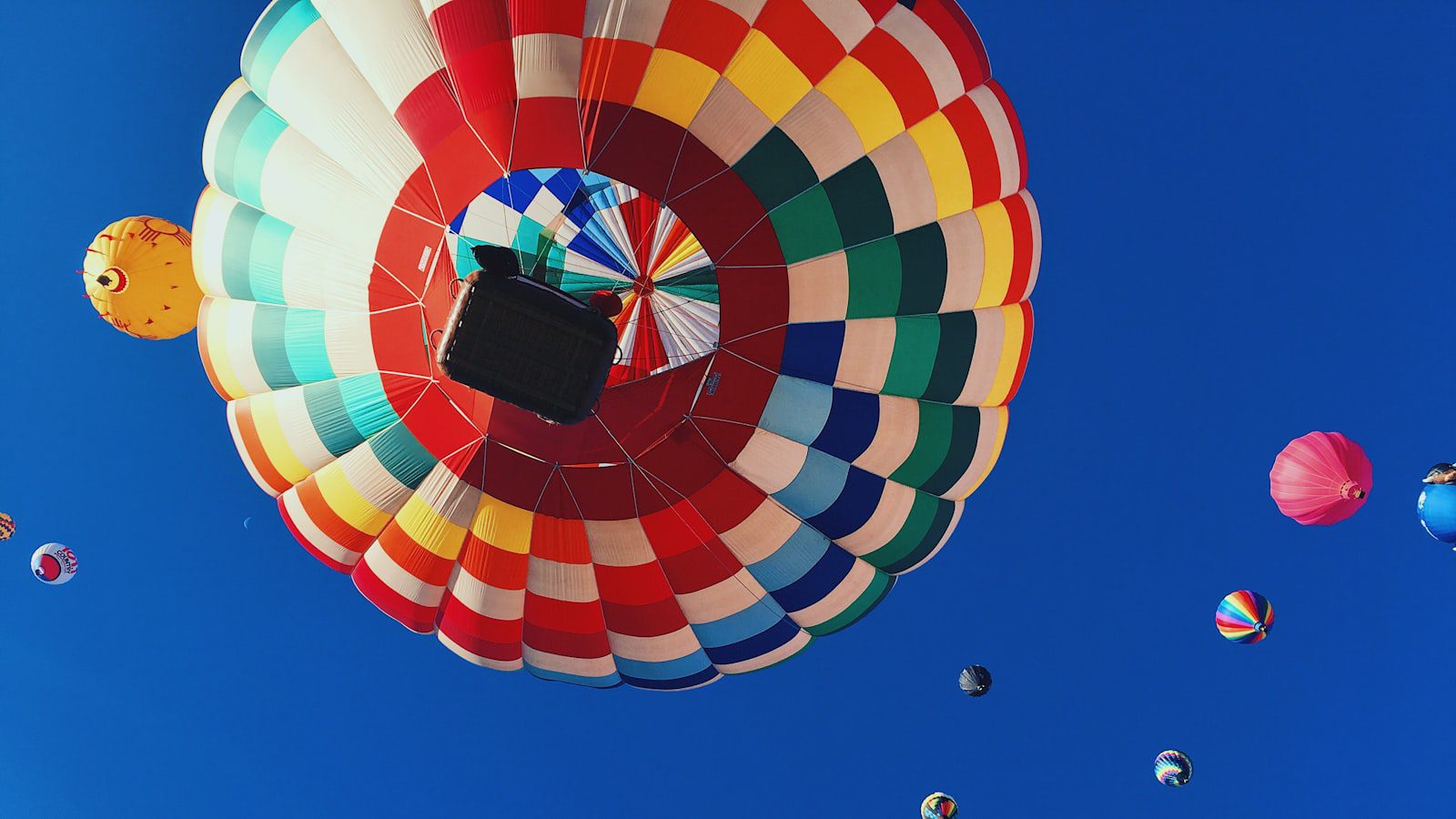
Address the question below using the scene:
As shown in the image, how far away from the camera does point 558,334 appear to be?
4.91 m

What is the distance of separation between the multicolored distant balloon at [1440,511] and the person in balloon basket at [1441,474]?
33 mm

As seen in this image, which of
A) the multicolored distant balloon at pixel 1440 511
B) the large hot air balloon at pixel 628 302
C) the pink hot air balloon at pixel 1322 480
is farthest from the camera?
the pink hot air balloon at pixel 1322 480

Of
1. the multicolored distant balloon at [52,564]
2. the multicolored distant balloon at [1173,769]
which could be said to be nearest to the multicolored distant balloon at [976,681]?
Answer: the multicolored distant balloon at [1173,769]

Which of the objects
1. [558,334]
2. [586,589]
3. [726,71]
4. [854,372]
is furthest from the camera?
[586,589]

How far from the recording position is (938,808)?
28.6 ft

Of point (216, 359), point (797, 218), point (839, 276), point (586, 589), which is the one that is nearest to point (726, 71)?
point (797, 218)

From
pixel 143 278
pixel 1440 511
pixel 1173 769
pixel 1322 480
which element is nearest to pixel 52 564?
pixel 143 278

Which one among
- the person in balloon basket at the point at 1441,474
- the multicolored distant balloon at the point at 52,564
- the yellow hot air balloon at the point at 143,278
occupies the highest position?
the person in balloon basket at the point at 1441,474

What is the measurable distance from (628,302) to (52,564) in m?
5.66

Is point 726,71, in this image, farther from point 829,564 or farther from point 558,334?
point 829,564

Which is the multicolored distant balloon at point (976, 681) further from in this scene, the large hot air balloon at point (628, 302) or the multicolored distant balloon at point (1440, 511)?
the multicolored distant balloon at point (1440, 511)

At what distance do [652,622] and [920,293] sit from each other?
244cm

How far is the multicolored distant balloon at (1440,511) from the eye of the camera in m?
7.57

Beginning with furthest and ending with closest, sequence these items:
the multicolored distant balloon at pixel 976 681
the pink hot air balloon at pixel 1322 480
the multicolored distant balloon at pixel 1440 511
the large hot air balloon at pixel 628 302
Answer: the multicolored distant balloon at pixel 976 681, the pink hot air balloon at pixel 1322 480, the multicolored distant balloon at pixel 1440 511, the large hot air balloon at pixel 628 302
